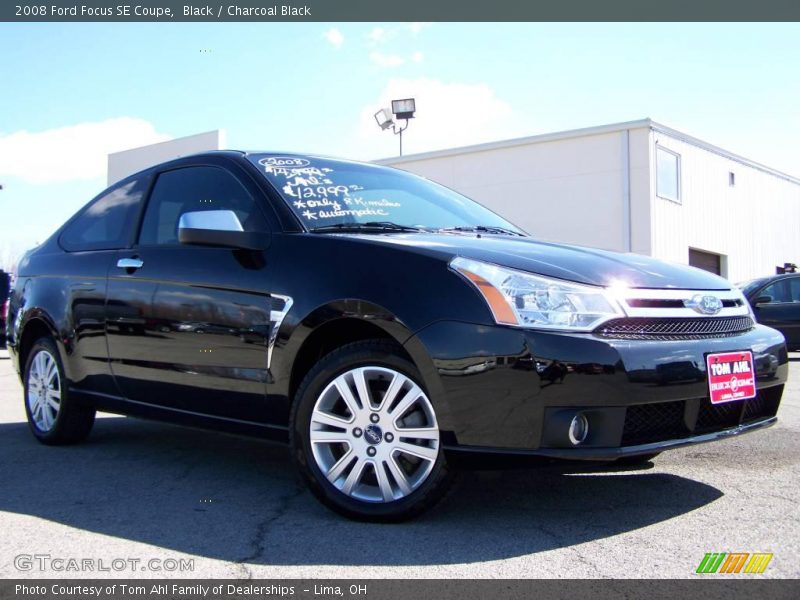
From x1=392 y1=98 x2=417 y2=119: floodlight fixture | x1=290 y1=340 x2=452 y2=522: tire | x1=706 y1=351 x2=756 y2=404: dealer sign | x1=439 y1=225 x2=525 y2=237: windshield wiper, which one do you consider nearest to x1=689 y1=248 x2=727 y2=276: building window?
x1=392 y1=98 x2=417 y2=119: floodlight fixture

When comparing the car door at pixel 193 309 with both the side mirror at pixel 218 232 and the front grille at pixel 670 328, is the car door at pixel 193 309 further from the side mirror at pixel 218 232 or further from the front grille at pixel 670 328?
the front grille at pixel 670 328

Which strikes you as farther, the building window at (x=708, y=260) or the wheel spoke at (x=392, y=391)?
the building window at (x=708, y=260)

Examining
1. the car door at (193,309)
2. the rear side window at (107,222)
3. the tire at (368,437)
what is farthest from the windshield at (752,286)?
the tire at (368,437)

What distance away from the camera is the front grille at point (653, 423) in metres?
3.01

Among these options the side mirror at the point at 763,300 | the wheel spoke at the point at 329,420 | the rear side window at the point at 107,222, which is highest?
the rear side window at the point at 107,222

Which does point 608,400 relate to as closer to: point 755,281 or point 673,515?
point 673,515

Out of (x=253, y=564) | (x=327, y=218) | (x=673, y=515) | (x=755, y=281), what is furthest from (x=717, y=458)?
(x=755, y=281)

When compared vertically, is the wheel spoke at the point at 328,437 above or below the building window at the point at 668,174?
below

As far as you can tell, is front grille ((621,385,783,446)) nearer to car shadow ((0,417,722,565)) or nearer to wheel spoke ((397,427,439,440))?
car shadow ((0,417,722,565))

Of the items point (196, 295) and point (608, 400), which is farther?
point (196, 295)

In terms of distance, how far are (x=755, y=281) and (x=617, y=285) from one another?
10433 millimetres

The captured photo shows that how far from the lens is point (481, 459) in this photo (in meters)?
3.00

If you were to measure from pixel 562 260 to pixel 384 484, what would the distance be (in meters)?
1.13

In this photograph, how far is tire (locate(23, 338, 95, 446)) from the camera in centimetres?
499
